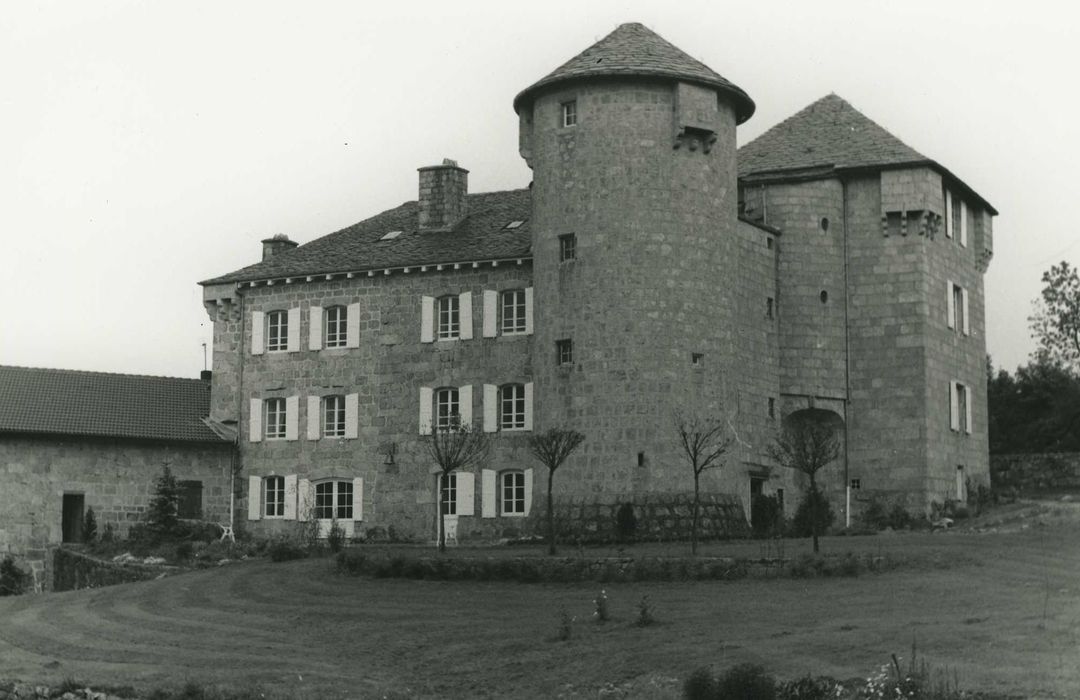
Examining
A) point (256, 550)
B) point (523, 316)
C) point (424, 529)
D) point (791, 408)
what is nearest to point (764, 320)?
point (791, 408)

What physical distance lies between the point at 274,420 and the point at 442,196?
8007mm

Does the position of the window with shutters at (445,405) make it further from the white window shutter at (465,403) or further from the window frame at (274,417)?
the window frame at (274,417)

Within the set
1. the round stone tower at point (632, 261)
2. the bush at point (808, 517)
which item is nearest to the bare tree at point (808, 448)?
the bush at point (808, 517)

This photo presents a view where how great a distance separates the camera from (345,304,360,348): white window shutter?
4612 cm

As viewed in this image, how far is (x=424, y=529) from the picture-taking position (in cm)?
4419

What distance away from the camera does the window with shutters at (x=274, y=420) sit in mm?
47281

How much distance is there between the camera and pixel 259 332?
4762cm

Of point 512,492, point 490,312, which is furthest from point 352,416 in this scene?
point 512,492

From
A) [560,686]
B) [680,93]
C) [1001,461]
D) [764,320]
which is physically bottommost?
[560,686]

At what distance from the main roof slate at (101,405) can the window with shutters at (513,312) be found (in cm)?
944

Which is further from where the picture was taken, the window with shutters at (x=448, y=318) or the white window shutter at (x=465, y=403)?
Result: the window with shutters at (x=448, y=318)

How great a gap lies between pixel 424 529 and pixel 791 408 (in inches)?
401

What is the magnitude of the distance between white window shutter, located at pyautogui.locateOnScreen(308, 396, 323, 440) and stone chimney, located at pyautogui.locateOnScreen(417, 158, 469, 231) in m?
5.81

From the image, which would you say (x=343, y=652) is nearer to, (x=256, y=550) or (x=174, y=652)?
(x=174, y=652)
